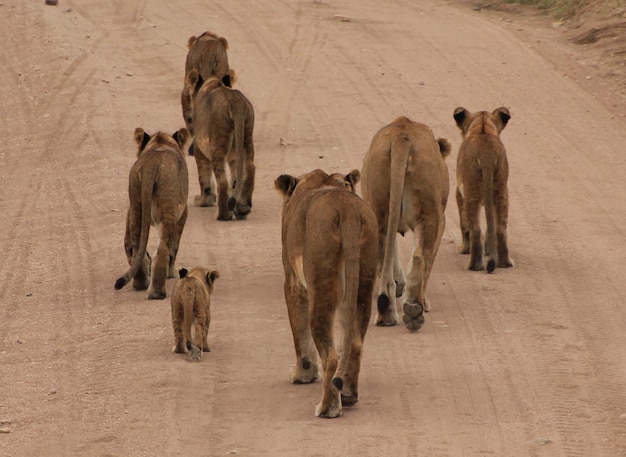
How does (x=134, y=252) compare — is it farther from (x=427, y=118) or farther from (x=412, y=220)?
(x=427, y=118)

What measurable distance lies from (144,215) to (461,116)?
3.18 metres

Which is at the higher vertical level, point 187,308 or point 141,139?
point 141,139

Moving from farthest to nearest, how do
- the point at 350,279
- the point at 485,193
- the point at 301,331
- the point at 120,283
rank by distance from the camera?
the point at 485,193 → the point at 120,283 → the point at 301,331 → the point at 350,279

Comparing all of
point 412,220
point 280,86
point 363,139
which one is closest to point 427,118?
point 363,139

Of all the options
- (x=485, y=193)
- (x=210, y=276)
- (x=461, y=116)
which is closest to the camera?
(x=210, y=276)

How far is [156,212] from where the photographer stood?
11.9 metres

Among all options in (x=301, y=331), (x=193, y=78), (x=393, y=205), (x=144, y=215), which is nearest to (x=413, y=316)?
(x=393, y=205)

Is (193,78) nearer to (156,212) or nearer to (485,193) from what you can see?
(156,212)

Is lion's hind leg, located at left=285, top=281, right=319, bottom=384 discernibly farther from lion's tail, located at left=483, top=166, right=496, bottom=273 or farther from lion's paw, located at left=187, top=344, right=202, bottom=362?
lion's tail, located at left=483, top=166, right=496, bottom=273

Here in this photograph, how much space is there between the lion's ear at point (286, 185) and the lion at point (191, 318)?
111cm

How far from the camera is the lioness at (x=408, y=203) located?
1059cm

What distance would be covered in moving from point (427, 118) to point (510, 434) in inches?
430

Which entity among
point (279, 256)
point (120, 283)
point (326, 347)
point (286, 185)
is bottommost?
point (279, 256)

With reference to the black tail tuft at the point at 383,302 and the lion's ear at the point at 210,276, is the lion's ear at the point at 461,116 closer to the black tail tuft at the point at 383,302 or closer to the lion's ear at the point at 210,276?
the black tail tuft at the point at 383,302
